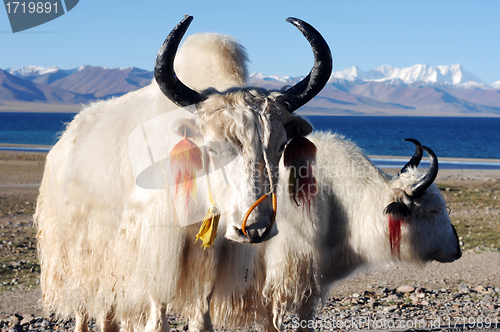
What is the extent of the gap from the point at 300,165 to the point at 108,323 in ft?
7.13

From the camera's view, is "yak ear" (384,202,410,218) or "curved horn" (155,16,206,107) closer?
"curved horn" (155,16,206,107)

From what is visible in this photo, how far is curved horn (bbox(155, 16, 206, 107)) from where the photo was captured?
241cm

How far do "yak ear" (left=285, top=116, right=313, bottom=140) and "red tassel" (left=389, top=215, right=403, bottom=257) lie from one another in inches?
68.5

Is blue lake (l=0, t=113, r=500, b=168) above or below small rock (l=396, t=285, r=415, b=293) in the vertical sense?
below

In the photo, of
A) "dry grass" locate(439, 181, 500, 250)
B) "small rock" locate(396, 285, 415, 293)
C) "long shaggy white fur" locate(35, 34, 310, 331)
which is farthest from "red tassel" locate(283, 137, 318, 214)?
"dry grass" locate(439, 181, 500, 250)

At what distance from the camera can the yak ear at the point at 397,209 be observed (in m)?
4.14

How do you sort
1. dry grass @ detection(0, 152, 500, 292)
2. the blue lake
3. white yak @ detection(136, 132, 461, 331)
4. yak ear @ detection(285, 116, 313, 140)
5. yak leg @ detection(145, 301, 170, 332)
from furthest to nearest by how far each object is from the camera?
the blue lake < dry grass @ detection(0, 152, 500, 292) < white yak @ detection(136, 132, 461, 331) < yak leg @ detection(145, 301, 170, 332) < yak ear @ detection(285, 116, 313, 140)

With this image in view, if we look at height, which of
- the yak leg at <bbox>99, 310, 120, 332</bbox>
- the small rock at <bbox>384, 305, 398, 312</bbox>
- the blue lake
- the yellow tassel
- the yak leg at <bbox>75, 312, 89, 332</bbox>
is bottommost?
the blue lake

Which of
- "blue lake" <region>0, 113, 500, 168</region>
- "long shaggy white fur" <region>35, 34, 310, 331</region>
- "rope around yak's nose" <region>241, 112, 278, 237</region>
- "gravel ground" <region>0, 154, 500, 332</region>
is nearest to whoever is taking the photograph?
"rope around yak's nose" <region>241, 112, 278, 237</region>

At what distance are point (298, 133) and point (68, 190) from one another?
6.26 ft

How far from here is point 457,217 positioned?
379 inches

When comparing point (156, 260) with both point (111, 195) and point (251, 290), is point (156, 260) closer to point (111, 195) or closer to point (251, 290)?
point (111, 195)

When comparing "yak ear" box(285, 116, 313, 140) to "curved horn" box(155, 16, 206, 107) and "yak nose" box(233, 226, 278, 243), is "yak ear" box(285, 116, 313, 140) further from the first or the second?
"yak nose" box(233, 226, 278, 243)

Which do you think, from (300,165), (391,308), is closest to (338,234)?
(391,308)
